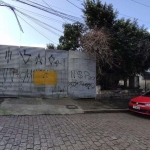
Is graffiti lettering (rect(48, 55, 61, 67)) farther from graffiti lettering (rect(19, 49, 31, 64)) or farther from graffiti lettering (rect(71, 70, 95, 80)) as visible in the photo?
graffiti lettering (rect(19, 49, 31, 64))

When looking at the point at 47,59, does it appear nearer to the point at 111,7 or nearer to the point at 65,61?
the point at 65,61

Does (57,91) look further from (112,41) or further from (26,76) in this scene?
(112,41)

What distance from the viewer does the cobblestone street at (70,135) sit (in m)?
4.58

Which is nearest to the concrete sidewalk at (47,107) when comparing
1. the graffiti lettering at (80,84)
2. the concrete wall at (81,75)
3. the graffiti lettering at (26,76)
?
the concrete wall at (81,75)

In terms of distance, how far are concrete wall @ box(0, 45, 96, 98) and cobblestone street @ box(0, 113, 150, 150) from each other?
4.20m

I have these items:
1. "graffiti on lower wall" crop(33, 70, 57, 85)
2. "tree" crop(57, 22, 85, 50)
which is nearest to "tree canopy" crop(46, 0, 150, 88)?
"tree" crop(57, 22, 85, 50)

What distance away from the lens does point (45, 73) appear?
11273 mm

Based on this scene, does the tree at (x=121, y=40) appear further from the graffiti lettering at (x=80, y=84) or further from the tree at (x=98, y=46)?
the graffiti lettering at (x=80, y=84)

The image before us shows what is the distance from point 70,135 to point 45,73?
6.38 m

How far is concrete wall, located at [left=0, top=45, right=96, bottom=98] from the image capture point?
10.8 m

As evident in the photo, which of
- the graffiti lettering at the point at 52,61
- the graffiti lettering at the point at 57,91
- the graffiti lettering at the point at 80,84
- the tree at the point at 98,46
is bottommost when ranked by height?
the graffiti lettering at the point at 57,91

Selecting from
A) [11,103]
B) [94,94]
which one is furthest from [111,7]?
[11,103]

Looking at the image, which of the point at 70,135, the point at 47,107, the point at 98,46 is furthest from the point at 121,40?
the point at 70,135

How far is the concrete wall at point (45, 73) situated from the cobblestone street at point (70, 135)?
420cm
